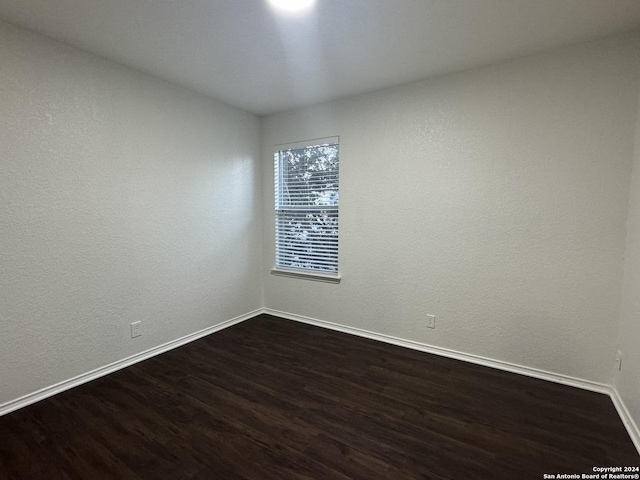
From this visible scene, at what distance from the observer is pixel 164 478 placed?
149 cm

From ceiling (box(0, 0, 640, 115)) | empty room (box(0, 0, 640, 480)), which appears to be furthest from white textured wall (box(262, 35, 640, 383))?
ceiling (box(0, 0, 640, 115))

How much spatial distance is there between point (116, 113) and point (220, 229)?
4.76ft

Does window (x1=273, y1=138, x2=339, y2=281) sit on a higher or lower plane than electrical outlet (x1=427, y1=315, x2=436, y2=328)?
higher

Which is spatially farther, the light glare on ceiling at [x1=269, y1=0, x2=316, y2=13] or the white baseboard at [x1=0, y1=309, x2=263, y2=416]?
the white baseboard at [x1=0, y1=309, x2=263, y2=416]

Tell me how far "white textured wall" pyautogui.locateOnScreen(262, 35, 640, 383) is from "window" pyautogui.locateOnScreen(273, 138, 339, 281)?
0.53ft

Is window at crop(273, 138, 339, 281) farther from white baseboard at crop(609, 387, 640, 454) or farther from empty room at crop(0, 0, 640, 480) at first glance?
white baseboard at crop(609, 387, 640, 454)

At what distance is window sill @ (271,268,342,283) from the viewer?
135 inches

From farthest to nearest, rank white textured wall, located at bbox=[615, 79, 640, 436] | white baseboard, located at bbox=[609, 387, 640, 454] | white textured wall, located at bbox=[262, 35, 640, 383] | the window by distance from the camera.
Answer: the window
white textured wall, located at bbox=[262, 35, 640, 383]
white textured wall, located at bbox=[615, 79, 640, 436]
white baseboard, located at bbox=[609, 387, 640, 454]

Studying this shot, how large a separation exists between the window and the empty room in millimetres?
131

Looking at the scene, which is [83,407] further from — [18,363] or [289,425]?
[289,425]

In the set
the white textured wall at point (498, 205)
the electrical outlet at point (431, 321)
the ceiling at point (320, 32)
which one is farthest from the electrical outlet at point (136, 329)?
the electrical outlet at point (431, 321)

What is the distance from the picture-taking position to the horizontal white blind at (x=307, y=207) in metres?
3.42

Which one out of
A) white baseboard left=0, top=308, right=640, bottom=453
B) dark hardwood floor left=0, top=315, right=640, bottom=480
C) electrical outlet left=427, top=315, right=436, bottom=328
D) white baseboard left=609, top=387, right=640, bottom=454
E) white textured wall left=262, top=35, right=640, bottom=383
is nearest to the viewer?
dark hardwood floor left=0, top=315, right=640, bottom=480

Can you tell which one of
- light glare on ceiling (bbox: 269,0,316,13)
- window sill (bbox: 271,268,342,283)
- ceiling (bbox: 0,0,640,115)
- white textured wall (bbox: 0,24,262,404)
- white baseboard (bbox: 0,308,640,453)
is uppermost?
ceiling (bbox: 0,0,640,115)
